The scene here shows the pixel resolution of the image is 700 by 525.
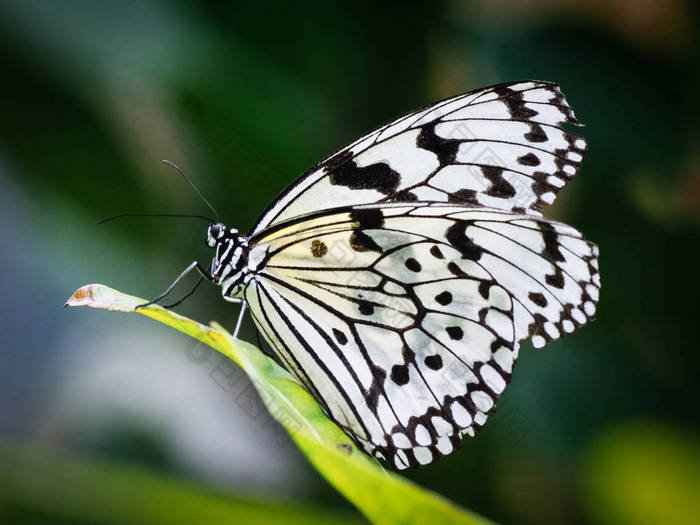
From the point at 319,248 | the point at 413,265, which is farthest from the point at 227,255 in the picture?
the point at 413,265

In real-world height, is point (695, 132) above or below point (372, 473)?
below

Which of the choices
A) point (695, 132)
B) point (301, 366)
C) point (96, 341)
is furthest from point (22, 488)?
point (695, 132)

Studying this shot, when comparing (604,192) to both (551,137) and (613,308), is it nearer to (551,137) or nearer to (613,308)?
(613,308)

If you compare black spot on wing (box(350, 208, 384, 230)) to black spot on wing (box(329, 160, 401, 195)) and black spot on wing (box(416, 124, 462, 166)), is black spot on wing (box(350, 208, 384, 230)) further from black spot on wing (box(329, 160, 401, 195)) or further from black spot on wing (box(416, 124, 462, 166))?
black spot on wing (box(416, 124, 462, 166))

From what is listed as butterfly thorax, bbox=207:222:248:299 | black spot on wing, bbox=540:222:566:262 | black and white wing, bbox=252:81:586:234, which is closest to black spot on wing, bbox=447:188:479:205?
black and white wing, bbox=252:81:586:234

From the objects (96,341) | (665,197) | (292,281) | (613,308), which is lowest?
(613,308)

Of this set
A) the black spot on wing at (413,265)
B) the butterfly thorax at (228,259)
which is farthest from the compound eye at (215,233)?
the black spot on wing at (413,265)

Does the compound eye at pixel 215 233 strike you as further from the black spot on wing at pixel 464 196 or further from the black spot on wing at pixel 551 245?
the black spot on wing at pixel 551 245
